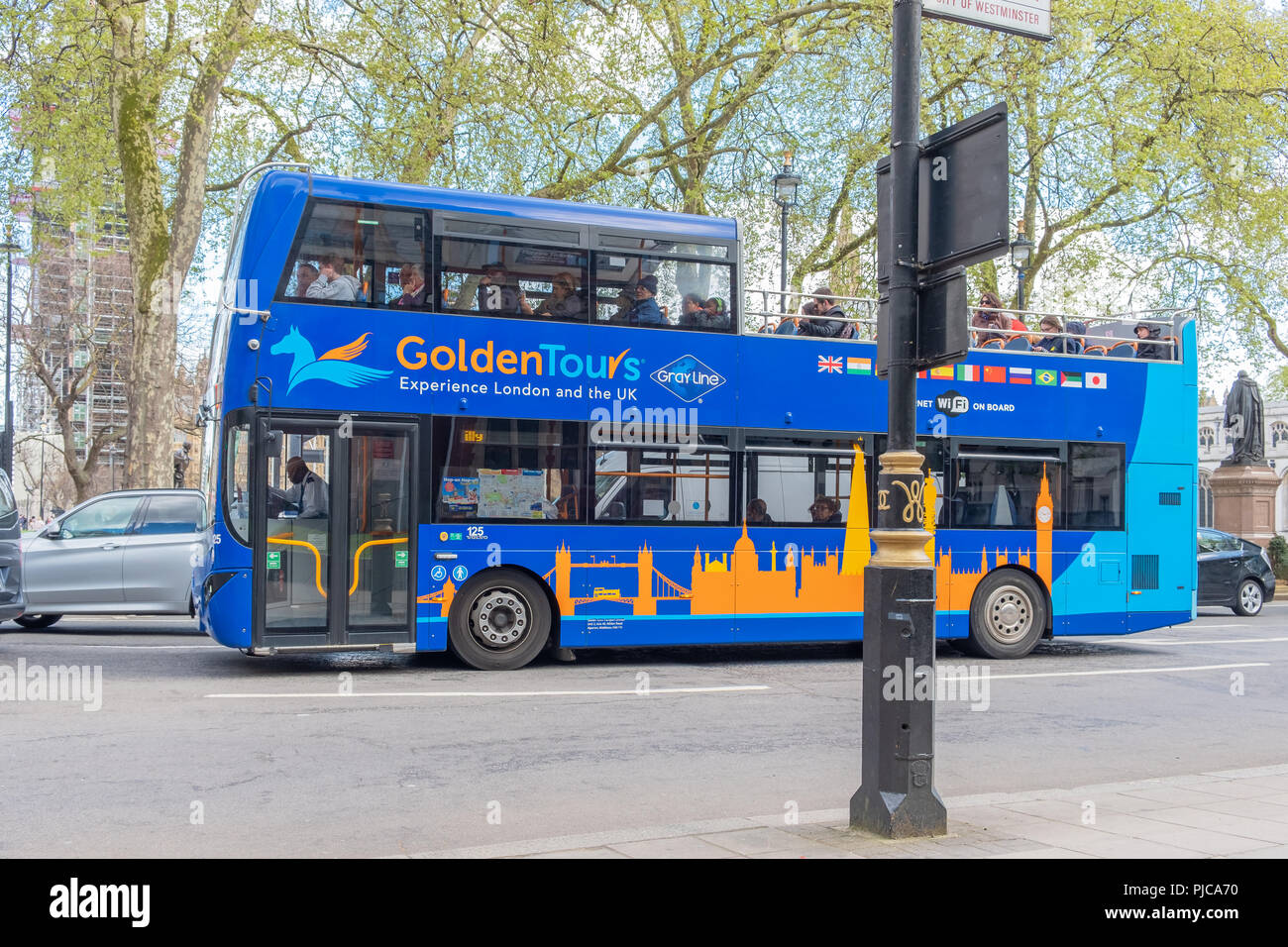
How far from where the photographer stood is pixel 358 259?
1135cm

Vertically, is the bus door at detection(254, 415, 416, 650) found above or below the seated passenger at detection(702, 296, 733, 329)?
below

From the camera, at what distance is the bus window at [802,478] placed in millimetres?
12852

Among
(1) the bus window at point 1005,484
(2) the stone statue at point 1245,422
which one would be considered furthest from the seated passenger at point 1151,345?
(2) the stone statue at point 1245,422

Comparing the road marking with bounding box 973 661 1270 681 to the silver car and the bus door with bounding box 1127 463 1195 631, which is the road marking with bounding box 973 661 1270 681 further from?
the silver car

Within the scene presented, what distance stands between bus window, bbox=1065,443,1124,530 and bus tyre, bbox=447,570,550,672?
6.67 meters

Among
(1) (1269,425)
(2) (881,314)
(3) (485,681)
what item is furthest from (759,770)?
(1) (1269,425)

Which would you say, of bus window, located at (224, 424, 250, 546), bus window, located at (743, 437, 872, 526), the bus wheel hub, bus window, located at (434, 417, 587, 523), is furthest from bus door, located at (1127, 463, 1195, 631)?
bus window, located at (224, 424, 250, 546)

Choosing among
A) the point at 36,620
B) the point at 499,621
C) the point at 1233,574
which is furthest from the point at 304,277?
the point at 1233,574

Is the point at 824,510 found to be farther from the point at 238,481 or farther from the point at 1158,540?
the point at 238,481

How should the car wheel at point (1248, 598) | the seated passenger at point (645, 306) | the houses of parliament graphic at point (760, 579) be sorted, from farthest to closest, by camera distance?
the car wheel at point (1248, 598), the seated passenger at point (645, 306), the houses of parliament graphic at point (760, 579)

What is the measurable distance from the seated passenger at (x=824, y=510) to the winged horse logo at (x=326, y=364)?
4.83 m

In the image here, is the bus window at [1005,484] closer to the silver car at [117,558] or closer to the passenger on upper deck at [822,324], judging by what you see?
the passenger on upper deck at [822,324]

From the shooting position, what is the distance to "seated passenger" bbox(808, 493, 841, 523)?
13.1 m

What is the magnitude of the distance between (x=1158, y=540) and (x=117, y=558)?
13034 mm
